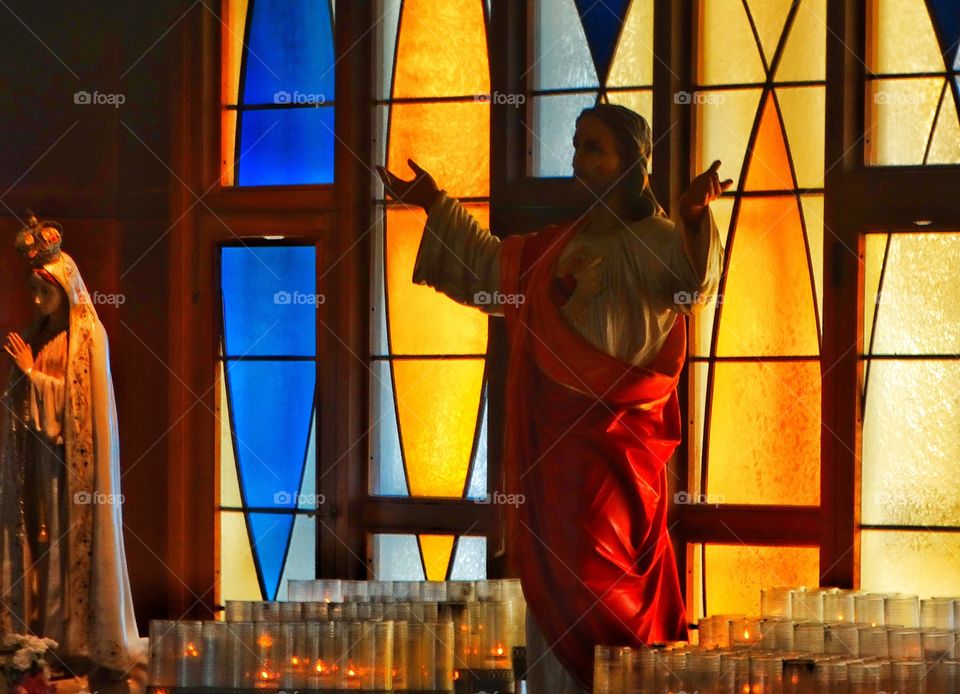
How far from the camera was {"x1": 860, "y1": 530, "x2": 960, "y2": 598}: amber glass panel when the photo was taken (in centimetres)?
548

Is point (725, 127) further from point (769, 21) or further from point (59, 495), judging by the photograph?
point (59, 495)

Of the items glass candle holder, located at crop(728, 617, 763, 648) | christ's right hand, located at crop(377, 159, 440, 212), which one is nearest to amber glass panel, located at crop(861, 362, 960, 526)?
glass candle holder, located at crop(728, 617, 763, 648)

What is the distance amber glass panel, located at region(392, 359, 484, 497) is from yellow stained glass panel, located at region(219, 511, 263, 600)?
2.03 ft

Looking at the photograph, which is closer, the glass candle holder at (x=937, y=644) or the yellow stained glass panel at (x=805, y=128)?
the glass candle holder at (x=937, y=644)

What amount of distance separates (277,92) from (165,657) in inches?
94.1

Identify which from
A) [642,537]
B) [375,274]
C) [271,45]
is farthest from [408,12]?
[642,537]

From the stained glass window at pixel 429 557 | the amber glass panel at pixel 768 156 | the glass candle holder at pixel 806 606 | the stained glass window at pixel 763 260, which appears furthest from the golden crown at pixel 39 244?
the glass candle holder at pixel 806 606

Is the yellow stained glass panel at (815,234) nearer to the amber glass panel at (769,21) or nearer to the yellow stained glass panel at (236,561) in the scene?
the amber glass panel at (769,21)

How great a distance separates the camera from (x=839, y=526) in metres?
5.48

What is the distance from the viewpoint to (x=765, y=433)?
568 cm

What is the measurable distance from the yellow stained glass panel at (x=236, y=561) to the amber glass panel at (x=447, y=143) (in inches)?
52.0

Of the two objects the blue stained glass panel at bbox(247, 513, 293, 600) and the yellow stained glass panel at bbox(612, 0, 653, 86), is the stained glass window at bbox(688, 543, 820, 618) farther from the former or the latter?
the yellow stained glass panel at bbox(612, 0, 653, 86)

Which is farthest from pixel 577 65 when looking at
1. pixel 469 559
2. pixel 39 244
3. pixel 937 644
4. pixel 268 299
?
pixel 937 644

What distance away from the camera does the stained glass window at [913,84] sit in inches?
218
